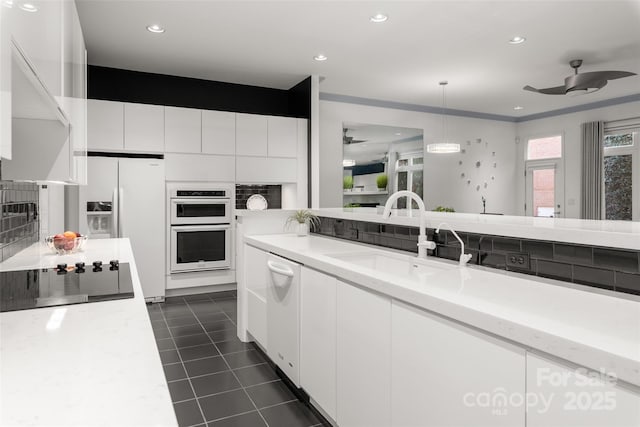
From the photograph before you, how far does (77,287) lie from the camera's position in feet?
4.78

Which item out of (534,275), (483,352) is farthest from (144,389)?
(534,275)

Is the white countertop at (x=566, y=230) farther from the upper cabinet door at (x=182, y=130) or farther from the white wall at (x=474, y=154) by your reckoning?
the white wall at (x=474, y=154)

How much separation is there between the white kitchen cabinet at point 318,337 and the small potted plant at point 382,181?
492 cm

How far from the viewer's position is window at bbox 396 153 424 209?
7.14 metres

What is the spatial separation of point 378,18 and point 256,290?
2.62 meters

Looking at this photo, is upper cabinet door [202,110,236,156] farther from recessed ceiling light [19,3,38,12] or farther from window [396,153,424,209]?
recessed ceiling light [19,3,38,12]

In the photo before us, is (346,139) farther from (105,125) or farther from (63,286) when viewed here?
(63,286)

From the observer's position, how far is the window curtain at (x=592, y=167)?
698 centimetres

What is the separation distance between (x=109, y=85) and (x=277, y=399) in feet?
14.2

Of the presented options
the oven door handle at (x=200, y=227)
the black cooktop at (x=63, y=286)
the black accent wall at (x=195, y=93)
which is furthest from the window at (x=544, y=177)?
the black cooktop at (x=63, y=286)

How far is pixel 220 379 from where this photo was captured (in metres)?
2.62

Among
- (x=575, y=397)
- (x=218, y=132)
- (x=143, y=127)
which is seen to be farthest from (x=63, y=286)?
(x=218, y=132)

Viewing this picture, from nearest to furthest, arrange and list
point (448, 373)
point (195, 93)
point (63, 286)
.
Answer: point (448, 373) < point (63, 286) < point (195, 93)

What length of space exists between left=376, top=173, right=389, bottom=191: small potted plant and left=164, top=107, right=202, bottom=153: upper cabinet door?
10.3ft
